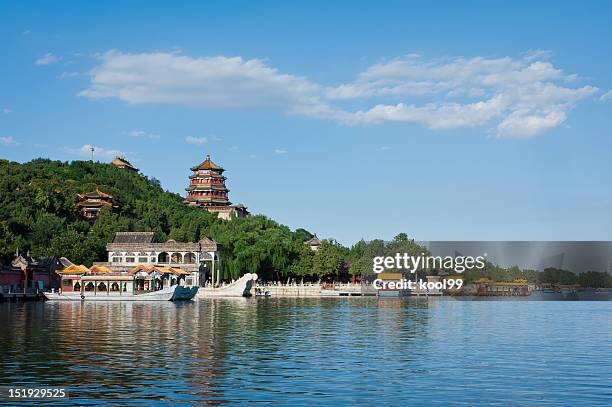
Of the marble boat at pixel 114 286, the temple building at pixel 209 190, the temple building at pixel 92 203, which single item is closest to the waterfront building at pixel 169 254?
the marble boat at pixel 114 286

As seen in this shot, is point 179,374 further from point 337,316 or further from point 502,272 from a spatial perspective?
point 502,272

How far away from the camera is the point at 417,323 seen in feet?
147

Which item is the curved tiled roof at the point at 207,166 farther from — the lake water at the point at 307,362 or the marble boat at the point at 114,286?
the lake water at the point at 307,362

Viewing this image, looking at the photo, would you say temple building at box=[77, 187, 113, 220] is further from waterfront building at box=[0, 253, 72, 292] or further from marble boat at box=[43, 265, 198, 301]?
marble boat at box=[43, 265, 198, 301]

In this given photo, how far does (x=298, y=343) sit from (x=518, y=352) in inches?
331

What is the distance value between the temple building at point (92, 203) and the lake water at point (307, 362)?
7391cm

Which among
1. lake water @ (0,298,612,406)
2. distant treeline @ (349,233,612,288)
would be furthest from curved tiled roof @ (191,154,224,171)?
lake water @ (0,298,612,406)

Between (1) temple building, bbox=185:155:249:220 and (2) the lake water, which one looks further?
(1) temple building, bbox=185:155:249:220

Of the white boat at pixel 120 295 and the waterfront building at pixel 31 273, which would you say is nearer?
the white boat at pixel 120 295

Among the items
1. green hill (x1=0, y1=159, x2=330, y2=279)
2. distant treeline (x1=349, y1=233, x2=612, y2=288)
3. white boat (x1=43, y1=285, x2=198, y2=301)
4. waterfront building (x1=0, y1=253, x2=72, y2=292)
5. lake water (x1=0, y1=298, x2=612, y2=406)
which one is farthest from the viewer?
distant treeline (x1=349, y1=233, x2=612, y2=288)

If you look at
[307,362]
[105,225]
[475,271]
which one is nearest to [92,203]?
[105,225]

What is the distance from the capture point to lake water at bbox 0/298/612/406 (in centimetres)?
1944

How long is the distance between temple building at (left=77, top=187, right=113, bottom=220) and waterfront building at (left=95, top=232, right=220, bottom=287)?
16.9 meters

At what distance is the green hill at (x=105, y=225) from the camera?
9412 cm
